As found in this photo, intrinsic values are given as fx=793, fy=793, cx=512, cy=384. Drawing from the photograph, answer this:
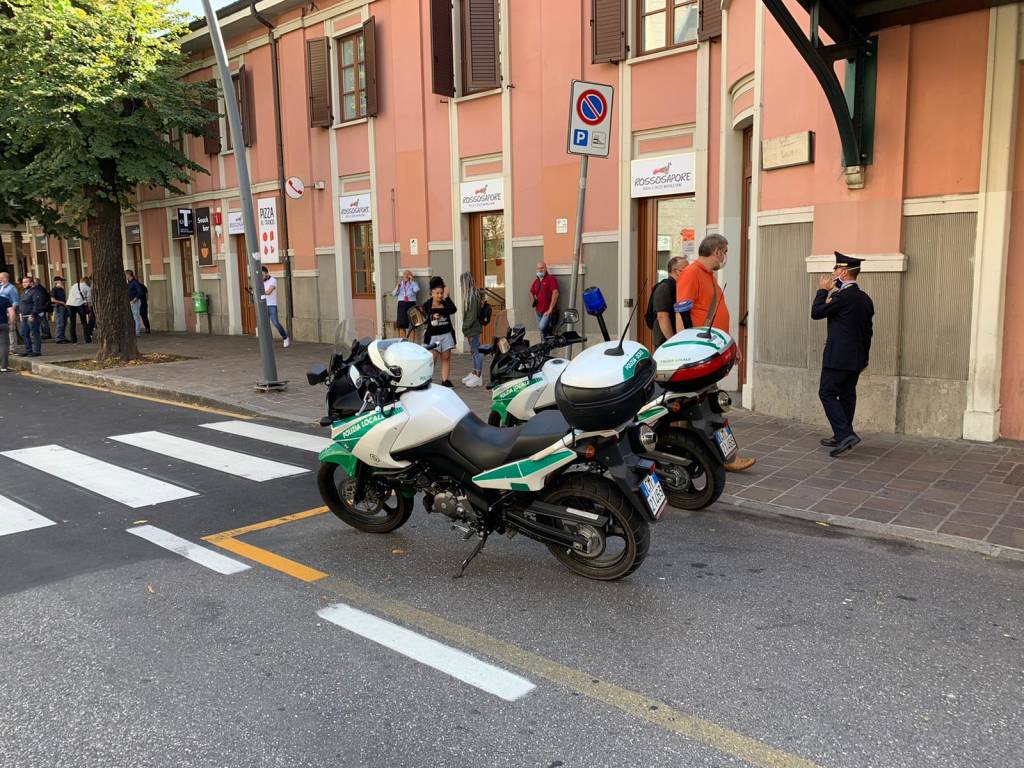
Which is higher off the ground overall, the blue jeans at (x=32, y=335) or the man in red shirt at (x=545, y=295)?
the man in red shirt at (x=545, y=295)

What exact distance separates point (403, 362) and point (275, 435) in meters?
4.46

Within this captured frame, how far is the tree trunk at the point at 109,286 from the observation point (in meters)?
14.8

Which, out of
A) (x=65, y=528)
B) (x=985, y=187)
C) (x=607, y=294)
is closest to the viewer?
(x=65, y=528)

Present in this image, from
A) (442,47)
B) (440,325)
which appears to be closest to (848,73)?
(440,325)

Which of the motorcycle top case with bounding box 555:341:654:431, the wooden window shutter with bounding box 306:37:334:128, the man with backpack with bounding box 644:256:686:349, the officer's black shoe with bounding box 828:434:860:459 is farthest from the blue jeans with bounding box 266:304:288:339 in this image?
the motorcycle top case with bounding box 555:341:654:431

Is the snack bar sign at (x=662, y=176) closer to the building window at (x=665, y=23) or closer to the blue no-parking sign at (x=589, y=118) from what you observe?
the building window at (x=665, y=23)

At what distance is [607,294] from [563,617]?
29.9 feet

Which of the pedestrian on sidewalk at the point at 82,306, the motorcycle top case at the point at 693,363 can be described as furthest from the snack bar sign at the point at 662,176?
the pedestrian on sidewalk at the point at 82,306

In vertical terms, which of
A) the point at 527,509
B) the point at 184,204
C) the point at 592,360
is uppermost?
the point at 184,204

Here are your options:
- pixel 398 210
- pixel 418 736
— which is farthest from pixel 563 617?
pixel 398 210

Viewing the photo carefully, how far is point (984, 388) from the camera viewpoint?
706 centimetres

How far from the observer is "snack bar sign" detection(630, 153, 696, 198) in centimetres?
1137

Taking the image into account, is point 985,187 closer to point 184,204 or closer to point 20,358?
point 20,358

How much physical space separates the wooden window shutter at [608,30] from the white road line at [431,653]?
10.2m
